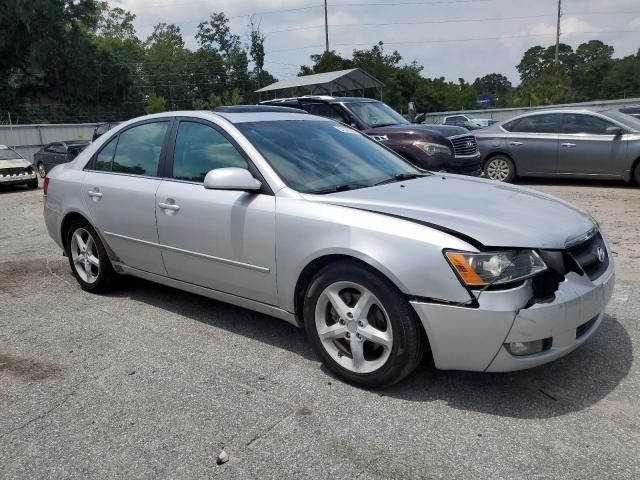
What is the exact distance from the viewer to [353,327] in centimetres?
323

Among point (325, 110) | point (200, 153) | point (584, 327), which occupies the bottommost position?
point (584, 327)

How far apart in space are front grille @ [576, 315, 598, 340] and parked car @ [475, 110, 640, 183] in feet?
26.6

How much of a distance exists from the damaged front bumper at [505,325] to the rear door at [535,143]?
851 cm

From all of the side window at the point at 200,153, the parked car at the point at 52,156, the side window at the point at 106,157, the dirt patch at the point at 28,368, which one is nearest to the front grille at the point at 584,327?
the side window at the point at 200,153

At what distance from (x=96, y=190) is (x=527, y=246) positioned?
3.64 meters

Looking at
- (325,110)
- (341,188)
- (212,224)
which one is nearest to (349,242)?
(341,188)

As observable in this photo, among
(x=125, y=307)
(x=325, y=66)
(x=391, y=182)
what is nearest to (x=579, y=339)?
(x=391, y=182)

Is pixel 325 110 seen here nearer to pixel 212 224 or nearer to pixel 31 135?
pixel 212 224

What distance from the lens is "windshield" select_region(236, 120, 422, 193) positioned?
3752mm

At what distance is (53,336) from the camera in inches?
167

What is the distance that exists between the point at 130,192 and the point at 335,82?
2108cm

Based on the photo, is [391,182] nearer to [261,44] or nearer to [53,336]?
[53,336]

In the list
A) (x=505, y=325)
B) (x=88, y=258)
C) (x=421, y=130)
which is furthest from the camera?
(x=421, y=130)

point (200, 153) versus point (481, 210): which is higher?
point (200, 153)
